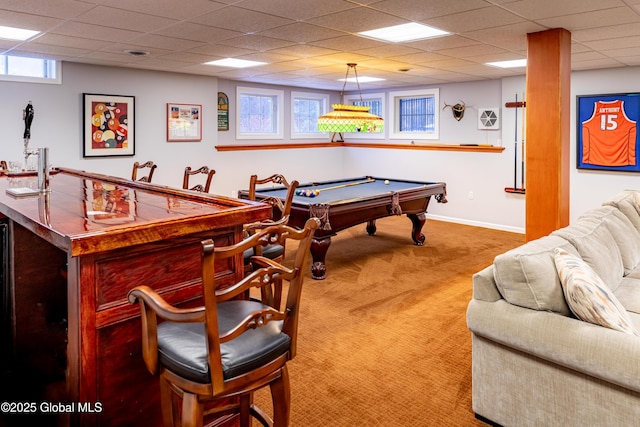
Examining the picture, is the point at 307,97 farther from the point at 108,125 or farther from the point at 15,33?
the point at 15,33

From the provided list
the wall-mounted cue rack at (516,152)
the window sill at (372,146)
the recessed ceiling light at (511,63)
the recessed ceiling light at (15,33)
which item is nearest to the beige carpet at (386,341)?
the wall-mounted cue rack at (516,152)

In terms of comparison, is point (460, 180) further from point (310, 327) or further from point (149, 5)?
point (149, 5)

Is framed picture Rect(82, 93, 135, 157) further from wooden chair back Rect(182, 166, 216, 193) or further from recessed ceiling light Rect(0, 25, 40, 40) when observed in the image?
wooden chair back Rect(182, 166, 216, 193)

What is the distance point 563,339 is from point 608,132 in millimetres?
5047

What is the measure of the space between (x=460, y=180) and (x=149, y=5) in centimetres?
571

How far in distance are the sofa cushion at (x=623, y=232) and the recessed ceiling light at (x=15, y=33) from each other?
4.69m

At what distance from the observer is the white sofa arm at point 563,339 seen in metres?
1.83

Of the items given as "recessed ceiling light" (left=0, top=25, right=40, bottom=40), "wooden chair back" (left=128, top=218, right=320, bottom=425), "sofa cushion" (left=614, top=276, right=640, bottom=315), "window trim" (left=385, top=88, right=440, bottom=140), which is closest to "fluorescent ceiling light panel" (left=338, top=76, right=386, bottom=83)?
"window trim" (left=385, top=88, right=440, bottom=140)

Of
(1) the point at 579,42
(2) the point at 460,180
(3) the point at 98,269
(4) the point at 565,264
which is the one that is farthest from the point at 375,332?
(2) the point at 460,180

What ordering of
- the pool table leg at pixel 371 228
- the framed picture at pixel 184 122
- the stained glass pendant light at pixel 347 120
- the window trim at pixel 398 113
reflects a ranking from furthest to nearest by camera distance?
the window trim at pixel 398 113 < the framed picture at pixel 184 122 < the pool table leg at pixel 371 228 < the stained glass pendant light at pixel 347 120

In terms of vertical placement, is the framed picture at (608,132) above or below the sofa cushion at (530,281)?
above

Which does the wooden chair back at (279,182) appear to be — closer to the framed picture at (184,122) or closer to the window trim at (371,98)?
the framed picture at (184,122)

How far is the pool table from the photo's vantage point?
4582 millimetres

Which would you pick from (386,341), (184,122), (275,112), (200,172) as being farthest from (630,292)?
(275,112)
